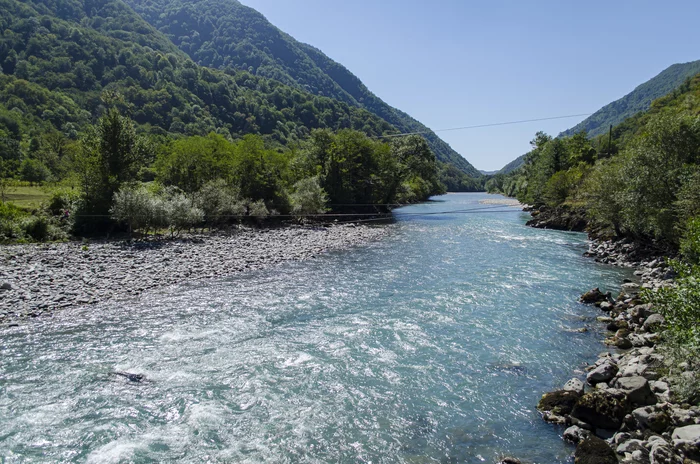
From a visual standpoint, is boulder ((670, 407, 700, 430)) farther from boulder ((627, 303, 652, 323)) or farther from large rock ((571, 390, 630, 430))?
boulder ((627, 303, 652, 323))

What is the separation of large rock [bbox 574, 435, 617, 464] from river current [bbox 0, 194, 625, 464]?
319mm

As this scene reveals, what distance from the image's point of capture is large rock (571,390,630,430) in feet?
27.0

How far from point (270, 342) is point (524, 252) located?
23.6 m

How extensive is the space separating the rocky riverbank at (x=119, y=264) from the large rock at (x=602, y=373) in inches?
713

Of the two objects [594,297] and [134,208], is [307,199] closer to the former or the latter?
[134,208]

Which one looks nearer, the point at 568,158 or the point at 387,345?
the point at 387,345

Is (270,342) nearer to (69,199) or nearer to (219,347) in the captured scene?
(219,347)

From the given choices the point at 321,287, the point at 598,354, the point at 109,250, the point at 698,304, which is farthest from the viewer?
the point at 109,250

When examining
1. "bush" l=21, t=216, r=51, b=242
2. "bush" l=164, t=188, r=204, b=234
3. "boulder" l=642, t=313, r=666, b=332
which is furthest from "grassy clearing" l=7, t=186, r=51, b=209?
"boulder" l=642, t=313, r=666, b=332

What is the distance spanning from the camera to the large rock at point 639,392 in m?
8.62

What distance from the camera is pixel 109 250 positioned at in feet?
85.4

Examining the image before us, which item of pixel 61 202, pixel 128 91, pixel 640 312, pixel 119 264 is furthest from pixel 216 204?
pixel 128 91

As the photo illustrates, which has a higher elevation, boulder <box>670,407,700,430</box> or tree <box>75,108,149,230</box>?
tree <box>75,108,149,230</box>

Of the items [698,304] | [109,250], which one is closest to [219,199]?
[109,250]
